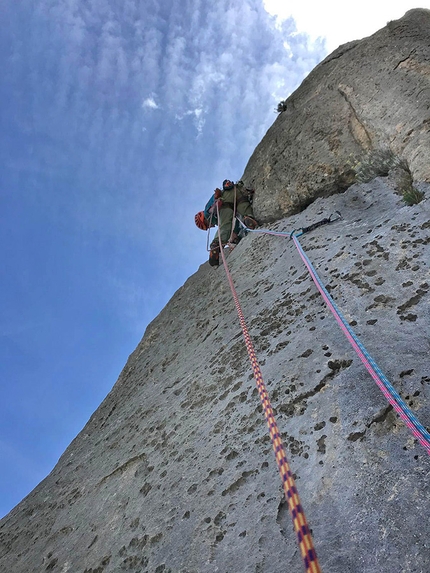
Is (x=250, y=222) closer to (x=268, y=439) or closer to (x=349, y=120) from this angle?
(x=349, y=120)

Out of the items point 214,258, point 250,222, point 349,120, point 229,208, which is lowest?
point 214,258

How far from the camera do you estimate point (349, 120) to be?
20.4 ft

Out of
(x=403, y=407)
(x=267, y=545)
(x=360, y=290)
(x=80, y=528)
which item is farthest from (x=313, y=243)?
(x=80, y=528)

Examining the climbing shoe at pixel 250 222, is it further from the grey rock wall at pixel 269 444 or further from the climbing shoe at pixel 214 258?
the grey rock wall at pixel 269 444

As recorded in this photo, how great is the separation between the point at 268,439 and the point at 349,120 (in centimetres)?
510

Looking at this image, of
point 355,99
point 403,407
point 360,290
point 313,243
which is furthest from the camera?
point 355,99

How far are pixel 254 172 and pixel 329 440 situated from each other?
6.09m

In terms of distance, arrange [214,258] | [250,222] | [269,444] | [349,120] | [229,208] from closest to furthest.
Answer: [269,444] → [349,120] → [250,222] → [214,258] → [229,208]

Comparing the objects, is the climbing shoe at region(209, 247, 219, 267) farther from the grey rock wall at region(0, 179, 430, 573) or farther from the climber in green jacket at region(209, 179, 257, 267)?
the grey rock wall at region(0, 179, 430, 573)

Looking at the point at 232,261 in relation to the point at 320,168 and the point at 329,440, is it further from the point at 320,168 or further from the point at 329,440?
the point at 329,440

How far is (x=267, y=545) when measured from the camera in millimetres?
2273

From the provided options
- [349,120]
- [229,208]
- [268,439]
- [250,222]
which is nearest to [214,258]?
[250,222]

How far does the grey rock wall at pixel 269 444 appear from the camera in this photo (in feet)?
7.09

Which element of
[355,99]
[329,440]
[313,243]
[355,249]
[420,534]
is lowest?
[420,534]
